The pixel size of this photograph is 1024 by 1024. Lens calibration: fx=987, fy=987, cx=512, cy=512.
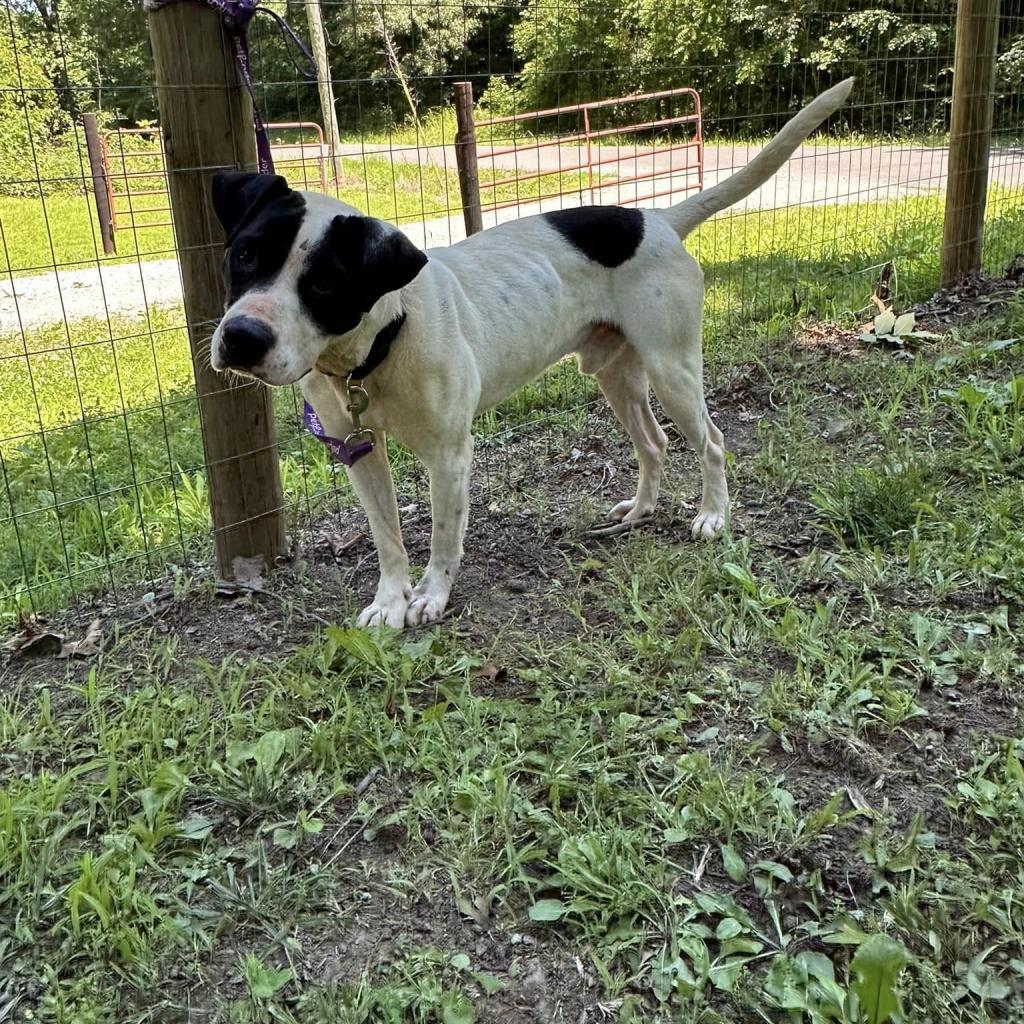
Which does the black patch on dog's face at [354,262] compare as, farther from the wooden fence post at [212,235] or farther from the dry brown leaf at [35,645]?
the dry brown leaf at [35,645]

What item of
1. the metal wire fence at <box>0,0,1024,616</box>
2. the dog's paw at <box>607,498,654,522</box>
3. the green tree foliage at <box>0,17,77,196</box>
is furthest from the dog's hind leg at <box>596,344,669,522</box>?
the green tree foliage at <box>0,17,77,196</box>

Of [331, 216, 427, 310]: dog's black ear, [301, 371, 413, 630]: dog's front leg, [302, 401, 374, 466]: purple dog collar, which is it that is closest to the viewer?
[331, 216, 427, 310]: dog's black ear

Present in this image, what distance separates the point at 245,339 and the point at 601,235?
163cm

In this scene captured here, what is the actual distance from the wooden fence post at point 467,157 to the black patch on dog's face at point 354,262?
3.21 metres

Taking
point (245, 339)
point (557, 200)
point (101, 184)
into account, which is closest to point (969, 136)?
point (557, 200)

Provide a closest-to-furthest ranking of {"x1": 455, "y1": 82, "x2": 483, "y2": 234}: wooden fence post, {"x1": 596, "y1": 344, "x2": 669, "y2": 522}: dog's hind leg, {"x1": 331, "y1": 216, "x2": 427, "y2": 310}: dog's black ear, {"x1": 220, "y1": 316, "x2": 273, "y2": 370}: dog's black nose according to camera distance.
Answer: {"x1": 220, "y1": 316, "x2": 273, "y2": 370}: dog's black nose, {"x1": 331, "y1": 216, "x2": 427, "y2": 310}: dog's black ear, {"x1": 596, "y1": 344, "x2": 669, "y2": 522}: dog's hind leg, {"x1": 455, "y1": 82, "x2": 483, "y2": 234}: wooden fence post

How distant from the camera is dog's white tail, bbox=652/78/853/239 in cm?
353

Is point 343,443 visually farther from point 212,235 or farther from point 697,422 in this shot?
point 697,422

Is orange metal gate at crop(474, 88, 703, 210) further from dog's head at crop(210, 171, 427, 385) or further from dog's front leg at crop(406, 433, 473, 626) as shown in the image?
dog's head at crop(210, 171, 427, 385)

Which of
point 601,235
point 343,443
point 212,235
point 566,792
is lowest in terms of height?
point 566,792

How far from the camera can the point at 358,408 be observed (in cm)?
294

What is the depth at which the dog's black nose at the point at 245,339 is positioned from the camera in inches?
94.4

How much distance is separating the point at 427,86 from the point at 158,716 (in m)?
Answer: 7.02

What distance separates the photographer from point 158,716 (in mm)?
2658
